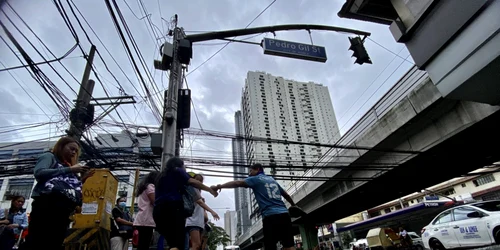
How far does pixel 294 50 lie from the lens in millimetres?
6695

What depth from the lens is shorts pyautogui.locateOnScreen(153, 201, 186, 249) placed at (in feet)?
8.82

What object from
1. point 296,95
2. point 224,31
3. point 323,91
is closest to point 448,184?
point 224,31

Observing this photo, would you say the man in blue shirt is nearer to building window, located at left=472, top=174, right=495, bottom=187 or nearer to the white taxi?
the white taxi

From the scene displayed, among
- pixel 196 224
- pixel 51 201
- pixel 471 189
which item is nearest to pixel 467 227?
pixel 196 224

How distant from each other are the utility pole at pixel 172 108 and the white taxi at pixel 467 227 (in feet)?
25.2

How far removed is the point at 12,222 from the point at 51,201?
3.36 metres

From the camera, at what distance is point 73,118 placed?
7496 mm

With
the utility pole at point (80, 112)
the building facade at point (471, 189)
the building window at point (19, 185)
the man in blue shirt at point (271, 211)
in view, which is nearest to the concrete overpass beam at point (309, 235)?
the building facade at point (471, 189)

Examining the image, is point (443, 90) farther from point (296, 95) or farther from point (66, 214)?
point (296, 95)

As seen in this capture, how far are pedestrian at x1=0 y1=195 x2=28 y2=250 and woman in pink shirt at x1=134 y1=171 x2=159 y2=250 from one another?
7.58 ft

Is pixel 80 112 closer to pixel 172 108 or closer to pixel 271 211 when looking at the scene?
pixel 172 108

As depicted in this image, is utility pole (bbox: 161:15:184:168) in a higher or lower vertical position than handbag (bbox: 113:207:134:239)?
higher

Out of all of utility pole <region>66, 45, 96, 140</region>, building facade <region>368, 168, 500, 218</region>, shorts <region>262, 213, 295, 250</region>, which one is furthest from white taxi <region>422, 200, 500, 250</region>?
building facade <region>368, 168, 500, 218</region>

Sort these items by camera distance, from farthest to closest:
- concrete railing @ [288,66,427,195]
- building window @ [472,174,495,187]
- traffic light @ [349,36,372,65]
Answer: building window @ [472,174,495,187] → concrete railing @ [288,66,427,195] → traffic light @ [349,36,372,65]
